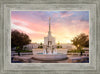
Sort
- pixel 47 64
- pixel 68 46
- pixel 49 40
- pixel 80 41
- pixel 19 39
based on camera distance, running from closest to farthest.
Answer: pixel 47 64, pixel 19 39, pixel 80 41, pixel 68 46, pixel 49 40

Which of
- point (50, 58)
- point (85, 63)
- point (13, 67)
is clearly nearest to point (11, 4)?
point (13, 67)

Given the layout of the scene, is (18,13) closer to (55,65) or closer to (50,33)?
(50,33)

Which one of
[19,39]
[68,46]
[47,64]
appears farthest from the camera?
[68,46]

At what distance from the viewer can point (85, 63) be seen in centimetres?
450

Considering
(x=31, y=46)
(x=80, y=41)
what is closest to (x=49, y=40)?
(x=31, y=46)

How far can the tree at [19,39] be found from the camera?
571 cm

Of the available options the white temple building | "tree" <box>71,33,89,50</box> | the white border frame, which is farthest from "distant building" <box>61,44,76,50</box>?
the white border frame

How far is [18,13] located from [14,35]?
120 cm

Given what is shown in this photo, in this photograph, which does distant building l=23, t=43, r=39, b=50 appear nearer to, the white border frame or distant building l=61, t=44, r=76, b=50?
distant building l=61, t=44, r=76, b=50

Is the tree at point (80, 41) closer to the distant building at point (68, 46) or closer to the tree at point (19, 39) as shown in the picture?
the distant building at point (68, 46)

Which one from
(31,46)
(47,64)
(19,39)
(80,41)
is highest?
(19,39)

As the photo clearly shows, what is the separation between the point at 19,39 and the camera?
629 centimetres

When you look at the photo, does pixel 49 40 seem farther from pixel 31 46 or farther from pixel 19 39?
pixel 19 39

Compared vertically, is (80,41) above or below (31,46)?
above
